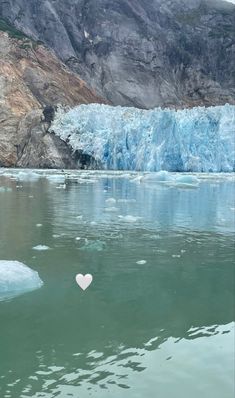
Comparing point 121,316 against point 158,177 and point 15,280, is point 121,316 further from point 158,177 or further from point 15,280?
point 158,177

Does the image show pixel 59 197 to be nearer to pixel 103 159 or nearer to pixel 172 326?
pixel 172 326

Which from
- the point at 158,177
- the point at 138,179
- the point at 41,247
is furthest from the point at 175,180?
the point at 41,247

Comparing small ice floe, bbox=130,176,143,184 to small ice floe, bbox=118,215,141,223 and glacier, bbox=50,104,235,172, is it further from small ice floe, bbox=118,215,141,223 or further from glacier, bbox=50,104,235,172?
small ice floe, bbox=118,215,141,223

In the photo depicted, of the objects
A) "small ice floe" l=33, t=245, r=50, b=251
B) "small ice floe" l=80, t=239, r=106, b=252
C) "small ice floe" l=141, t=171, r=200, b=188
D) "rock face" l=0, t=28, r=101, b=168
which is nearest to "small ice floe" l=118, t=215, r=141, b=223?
"small ice floe" l=80, t=239, r=106, b=252

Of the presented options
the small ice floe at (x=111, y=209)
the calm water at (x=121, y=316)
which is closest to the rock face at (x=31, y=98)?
the small ice floe at (x=111, y=209)

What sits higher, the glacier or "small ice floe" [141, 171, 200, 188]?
the glacier
